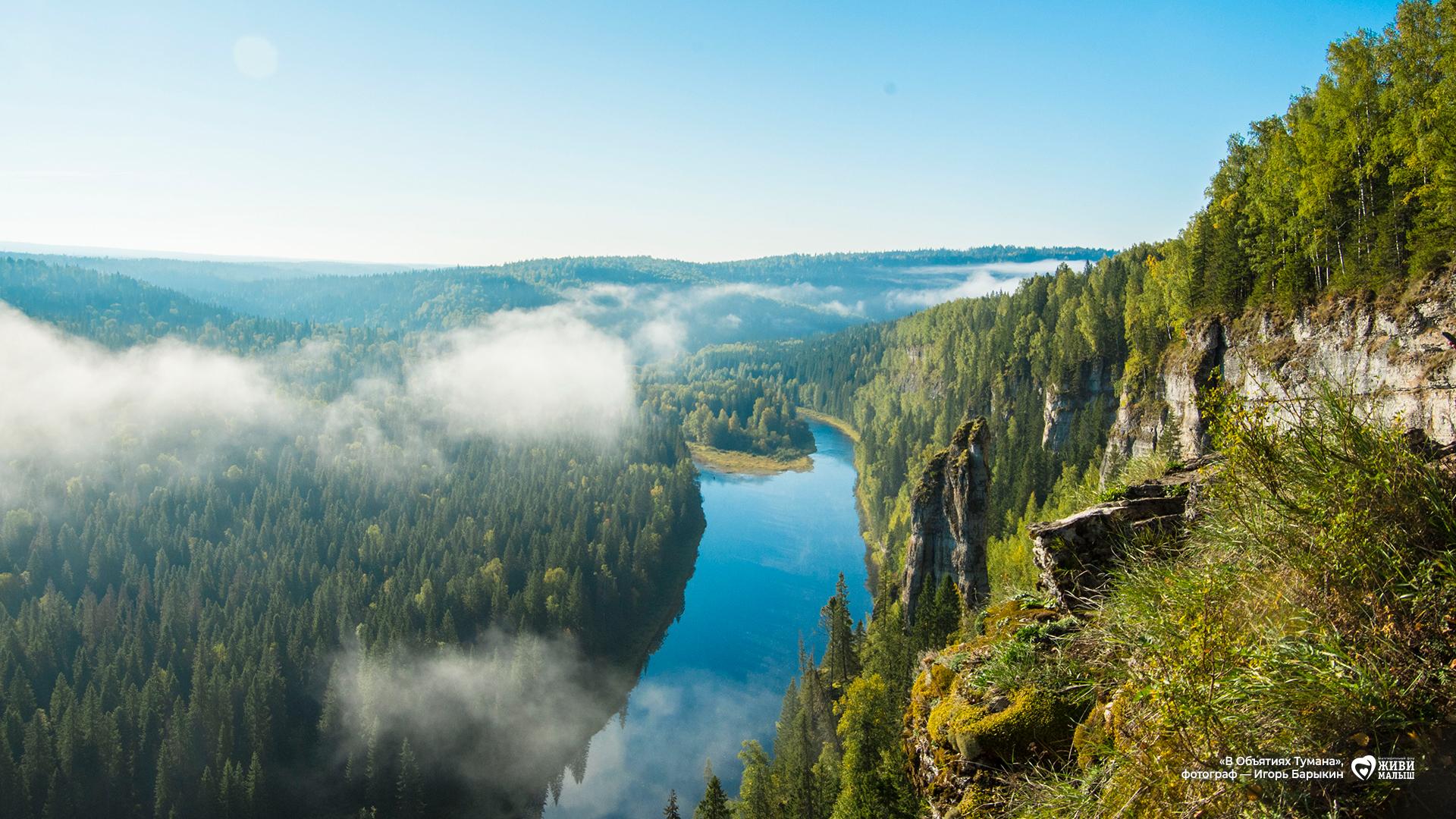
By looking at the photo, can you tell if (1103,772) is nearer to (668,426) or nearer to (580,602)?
(580,602)

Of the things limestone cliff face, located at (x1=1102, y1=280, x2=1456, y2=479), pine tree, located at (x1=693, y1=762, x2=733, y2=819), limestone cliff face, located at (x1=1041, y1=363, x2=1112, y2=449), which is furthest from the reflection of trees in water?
limestone cliff face, located at (x1=1041, y1=363, x2=1112, y2=449)

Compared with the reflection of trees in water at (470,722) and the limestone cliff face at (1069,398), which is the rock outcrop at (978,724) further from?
the limestone cliff face at (1069,398)

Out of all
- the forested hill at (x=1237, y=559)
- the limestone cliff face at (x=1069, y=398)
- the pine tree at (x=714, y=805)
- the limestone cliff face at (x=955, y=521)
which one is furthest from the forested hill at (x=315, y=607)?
the limestone cliff face at (x=1069, y=398)

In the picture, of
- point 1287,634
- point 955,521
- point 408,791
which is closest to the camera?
point 1287,634

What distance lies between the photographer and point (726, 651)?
75.1m

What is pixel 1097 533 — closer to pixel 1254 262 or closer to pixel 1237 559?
pixel 1237 559

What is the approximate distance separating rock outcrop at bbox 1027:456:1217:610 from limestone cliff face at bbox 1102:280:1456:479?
89.5 inches

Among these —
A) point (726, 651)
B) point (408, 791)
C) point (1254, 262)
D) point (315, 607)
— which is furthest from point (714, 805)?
point (315, 607)

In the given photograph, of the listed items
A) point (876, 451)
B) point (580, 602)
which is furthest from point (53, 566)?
point (876, 451)

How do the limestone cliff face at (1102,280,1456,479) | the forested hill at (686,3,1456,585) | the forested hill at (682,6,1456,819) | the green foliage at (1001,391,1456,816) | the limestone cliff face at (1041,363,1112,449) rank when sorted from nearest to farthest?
the green foliage at (1001,391,1456,816) → the forested hill at (682,6,1456,819) → the limestone cliff face at (1102,280,1456,479) → the forested hill at (686,3,1456,585) → the limestone cliff face at (1041,363,1112,449)

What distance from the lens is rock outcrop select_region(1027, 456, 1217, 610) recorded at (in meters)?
10.6

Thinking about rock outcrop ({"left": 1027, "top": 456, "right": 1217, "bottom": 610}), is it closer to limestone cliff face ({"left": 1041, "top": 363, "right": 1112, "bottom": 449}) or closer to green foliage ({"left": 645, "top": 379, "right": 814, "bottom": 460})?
limestone cliff face ({"left": 1041, "top": 363, "right": 1112, "bottom": 449})

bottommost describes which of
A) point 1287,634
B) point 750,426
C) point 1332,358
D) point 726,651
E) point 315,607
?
point 726,651

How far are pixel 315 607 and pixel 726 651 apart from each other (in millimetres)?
40492
